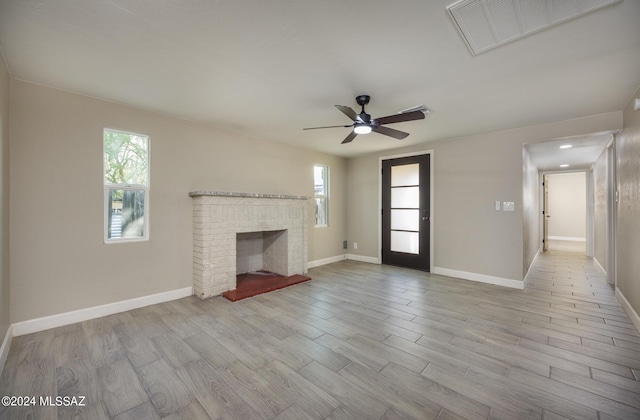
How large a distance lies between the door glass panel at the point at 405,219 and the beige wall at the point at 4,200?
17.3 ft

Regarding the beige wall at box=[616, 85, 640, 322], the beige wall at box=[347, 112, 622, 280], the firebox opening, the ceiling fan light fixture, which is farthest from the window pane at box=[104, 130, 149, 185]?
the beige wall at box=[616, 85, 640, 322]

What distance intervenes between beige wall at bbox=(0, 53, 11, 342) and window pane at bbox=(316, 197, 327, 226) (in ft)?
14.0

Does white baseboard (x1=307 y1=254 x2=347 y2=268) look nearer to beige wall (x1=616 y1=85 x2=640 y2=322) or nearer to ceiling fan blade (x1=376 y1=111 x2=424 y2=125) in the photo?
ceiling fan blade (x1=376 y1=111 x2=424 y2=125)

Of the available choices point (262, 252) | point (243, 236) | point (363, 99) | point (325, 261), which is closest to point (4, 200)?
point (243, 236)

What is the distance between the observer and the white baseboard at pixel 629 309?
2.68 metres

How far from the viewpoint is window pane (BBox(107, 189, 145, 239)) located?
3.13 metres

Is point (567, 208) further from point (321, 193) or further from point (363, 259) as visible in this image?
point (321, 193)

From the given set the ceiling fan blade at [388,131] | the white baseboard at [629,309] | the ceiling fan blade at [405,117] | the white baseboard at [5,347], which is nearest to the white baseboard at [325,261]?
the ceiling fan blade at [388,131]

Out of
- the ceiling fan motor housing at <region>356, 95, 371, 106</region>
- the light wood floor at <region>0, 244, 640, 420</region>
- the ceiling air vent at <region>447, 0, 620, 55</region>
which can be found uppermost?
the ceiling air vent at <region>447, 0, 620, 55</region>

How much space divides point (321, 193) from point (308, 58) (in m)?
3.68

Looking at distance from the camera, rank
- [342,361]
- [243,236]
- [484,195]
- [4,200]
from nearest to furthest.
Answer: [342,361] → [4,200] → [484,195] → [243,236]

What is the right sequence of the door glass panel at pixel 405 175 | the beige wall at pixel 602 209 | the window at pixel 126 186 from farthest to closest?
the door glass panel at pixel 405 175
the beige wall at pixel 602 209
the window at pixel 126 186

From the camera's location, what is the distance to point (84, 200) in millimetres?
2902

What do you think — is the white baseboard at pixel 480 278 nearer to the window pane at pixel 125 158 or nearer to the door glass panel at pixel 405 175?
the door glass panel at pixel 405 175
